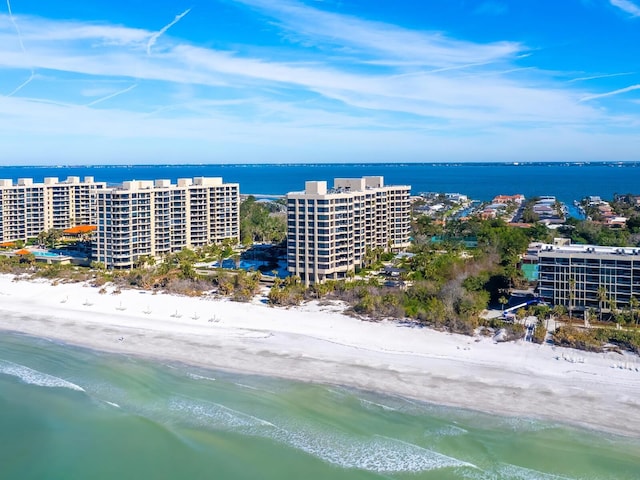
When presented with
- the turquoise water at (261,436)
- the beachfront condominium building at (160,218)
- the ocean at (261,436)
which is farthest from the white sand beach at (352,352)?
the beachfront condominium building at (160,218)

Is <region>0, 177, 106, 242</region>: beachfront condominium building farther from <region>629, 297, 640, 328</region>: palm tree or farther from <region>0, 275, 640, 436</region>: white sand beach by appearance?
<region>629, 297, 640, 328</region>: palm tree

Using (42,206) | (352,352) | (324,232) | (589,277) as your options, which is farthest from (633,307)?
(42,206)

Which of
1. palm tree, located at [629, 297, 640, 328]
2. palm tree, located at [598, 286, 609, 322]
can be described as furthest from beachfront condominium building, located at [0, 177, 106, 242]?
palm tree, located at [629, 297, 640, 328]

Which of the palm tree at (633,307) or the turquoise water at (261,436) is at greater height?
the palm tree at (633,307)

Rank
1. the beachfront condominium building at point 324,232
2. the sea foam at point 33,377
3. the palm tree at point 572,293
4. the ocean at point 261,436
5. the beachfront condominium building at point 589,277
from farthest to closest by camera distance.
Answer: the beachfront condominium building at point 324,232 < the palm tree at point 572,293 < the beachfront condominium building at point 589,277 < the sea foam at point 33,377 < the ocean at point 261,436

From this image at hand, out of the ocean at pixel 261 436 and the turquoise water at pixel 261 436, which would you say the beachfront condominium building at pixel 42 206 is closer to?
the turquoise water at pixel 261 436

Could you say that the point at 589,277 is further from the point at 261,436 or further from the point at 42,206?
the point at 42,206
